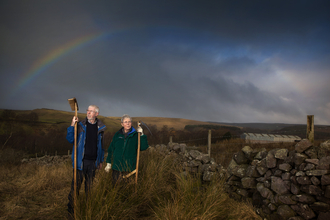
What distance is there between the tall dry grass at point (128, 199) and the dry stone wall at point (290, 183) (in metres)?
0.48

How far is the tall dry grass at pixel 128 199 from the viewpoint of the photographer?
3.16 metres

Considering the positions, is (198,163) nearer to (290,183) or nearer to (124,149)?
(290,183)

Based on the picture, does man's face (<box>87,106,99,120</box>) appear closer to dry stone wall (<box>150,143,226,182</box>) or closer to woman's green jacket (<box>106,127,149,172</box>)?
woman's green jacket (<box>106,127,149,172</box>)

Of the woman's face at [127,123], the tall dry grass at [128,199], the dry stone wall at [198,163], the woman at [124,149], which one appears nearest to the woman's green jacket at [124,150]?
the woman at [124,149]

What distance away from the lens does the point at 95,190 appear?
3.27 metres

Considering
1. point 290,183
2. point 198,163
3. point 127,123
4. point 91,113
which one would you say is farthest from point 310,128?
point 91,113

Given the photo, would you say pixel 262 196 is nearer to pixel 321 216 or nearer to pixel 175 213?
pixel 321 216

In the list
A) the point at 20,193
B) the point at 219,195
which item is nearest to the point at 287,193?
the point at 219,195

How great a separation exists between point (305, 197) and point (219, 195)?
5.82 feet

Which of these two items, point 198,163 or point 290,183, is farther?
point 198,163

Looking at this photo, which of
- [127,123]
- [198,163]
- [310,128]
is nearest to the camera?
[127,123]

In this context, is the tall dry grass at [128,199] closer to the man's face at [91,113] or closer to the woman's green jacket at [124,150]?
the woman's green jacket at [124,150]

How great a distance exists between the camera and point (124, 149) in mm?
4035

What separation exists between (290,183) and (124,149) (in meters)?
3.69
